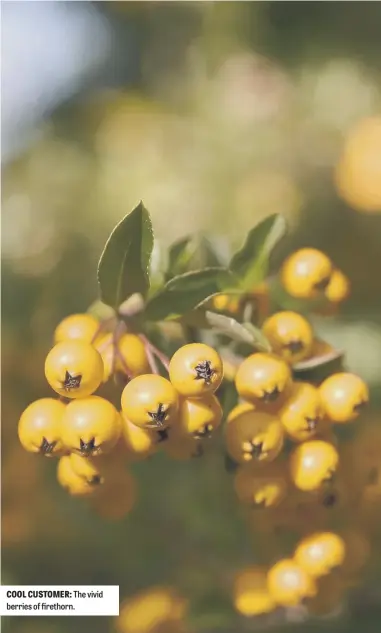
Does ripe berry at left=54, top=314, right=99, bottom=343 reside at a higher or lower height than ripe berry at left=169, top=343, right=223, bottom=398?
higher

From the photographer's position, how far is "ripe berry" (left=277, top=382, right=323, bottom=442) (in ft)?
3.95

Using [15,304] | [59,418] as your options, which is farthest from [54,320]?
[59,418]

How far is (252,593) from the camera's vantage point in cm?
153

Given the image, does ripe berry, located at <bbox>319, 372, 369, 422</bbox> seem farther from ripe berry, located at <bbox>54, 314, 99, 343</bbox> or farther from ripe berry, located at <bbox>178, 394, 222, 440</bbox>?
ripe berry, located at <bbox>54, 314, 99, 343</bbox>

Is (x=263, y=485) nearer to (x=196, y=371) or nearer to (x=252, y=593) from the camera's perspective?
(x=196, y=371)

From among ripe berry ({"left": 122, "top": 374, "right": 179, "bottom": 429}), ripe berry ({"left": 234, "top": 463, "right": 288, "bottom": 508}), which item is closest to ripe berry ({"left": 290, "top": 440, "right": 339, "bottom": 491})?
ripe berry ({"left": 234, "top": 463, "right": 288, "bottom": 508})

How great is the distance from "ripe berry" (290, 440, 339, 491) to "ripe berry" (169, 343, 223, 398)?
229 mm

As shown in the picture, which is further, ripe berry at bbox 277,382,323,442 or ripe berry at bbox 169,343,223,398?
ripe berry at bbox 277,382,323,442

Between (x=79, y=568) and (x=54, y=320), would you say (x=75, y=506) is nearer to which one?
(x=79, y=568)

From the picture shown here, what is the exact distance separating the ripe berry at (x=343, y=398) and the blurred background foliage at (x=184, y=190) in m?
0.51

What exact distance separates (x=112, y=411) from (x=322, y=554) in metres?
0.49

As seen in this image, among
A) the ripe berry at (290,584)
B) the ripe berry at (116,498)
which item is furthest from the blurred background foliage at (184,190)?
the ripe berry at (116,498)
